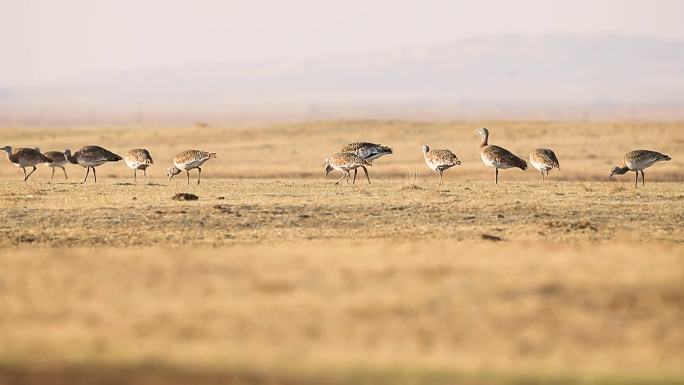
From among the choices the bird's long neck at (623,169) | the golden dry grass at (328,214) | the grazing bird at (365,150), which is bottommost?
the golden dry grass at (328,214)

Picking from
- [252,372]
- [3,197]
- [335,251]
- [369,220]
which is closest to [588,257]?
[335,251]

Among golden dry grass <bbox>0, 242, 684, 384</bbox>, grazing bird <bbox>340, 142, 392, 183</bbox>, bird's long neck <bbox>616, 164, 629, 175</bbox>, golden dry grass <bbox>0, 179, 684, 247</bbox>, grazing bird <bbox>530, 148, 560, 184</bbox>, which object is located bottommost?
golden dry grass <bbox>0, 242, 684, 384</bbox>

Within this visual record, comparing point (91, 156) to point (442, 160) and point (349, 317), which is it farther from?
point (349, 317)

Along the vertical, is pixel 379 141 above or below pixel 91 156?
above

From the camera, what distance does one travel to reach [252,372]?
11812mm

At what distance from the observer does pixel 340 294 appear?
575 inches

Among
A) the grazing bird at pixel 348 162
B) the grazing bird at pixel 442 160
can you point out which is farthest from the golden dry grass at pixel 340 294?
the grazing bird at pixel 348 162

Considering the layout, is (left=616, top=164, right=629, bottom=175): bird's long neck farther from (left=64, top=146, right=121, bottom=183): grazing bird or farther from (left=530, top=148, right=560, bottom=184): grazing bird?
(left=64, top=146, right=121, bottom=183): grazing bird

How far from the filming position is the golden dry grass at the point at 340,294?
12133 mm

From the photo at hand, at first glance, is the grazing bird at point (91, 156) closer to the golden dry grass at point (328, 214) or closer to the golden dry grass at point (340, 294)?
the golden dry grass at point (328, 214)

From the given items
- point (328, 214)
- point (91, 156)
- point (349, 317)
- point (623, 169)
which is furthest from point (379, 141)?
point (349, 317)

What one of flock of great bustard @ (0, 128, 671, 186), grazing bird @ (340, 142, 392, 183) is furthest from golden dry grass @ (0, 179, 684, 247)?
grazing bird @ (340, 142, 392, 183)

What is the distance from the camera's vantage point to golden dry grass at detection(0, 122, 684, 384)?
→ 1213 cm

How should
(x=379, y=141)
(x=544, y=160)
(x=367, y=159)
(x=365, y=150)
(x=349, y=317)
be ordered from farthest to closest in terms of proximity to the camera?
(x=379, y=141)
(x=367, y=159)
(x=365, y=150)
(x=544, y=160)
(x=349, y=317)
